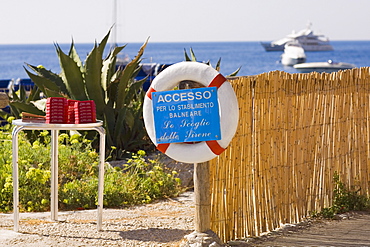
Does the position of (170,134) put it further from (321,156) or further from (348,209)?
(348,209)

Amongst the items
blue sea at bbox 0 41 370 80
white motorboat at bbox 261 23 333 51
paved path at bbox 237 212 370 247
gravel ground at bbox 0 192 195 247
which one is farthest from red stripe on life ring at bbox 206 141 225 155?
white motorboat at bbox 261 23 333 51

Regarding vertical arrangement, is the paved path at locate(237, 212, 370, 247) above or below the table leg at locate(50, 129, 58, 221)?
below

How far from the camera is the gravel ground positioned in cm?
466

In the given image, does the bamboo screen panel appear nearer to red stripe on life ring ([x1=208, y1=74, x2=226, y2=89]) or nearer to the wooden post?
the wooden post

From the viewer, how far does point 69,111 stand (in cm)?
486

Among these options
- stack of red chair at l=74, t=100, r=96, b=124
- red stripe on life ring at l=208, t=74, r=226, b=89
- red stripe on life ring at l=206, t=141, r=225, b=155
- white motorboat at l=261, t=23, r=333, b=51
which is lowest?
red stripe on life ring at l=206, t=141, r=225, b=155

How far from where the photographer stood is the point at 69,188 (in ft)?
19.7

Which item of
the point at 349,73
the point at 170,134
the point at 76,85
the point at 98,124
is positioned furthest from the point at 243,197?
the point at 76,85

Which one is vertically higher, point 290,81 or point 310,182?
point 290,81

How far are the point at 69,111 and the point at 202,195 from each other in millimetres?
1312

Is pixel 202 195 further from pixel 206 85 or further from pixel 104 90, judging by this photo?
pixel 104 90

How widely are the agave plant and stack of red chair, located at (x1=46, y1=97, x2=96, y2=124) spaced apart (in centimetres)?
241

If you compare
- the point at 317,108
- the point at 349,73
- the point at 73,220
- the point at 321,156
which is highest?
the point at 349,73

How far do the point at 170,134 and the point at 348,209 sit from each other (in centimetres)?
237
